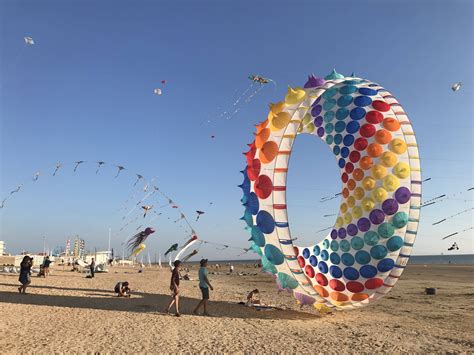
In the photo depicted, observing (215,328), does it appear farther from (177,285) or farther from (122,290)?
(122,290)

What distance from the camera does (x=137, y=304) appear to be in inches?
495

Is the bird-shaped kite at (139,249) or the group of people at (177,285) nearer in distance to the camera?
the group of people at (177,285)

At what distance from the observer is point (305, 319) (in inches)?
424

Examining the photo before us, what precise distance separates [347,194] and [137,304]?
809cm

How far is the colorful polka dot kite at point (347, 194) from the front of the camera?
977 cm

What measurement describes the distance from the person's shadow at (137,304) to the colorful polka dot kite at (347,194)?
1568 millimetres

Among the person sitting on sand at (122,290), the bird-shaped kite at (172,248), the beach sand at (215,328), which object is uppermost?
the bird-shaped kite at (172,248)

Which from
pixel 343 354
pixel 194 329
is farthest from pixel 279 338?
pixel 194 329

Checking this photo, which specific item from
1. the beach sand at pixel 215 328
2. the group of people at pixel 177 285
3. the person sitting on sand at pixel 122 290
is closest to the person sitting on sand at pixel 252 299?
the beach sand at pixel 215 328

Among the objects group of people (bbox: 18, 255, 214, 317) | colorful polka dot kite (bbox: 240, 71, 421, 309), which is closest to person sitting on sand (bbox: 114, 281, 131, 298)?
group of people (bbox: 18, 255, 214, 317)

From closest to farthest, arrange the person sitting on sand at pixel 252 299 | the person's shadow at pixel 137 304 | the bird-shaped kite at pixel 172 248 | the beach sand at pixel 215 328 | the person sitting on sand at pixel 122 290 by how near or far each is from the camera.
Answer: the beach sand at pixel 215 328, the person's shadow at pixel 137 304, the person sitting on sand at pixel 252 299, the person sitting on sand at pixel 122 290, the bird-shaped kite at pixel 172 248

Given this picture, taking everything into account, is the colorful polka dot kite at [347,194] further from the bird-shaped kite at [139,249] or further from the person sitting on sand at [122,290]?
the bird-shaped kite at [139,249]

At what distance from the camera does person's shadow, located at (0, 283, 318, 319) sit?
11.3 m

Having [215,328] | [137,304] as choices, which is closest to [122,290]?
[137,304]
